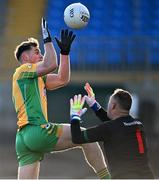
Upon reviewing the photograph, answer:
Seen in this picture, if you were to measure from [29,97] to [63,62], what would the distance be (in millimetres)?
514

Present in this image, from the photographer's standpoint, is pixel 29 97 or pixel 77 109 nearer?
pixel 77 109

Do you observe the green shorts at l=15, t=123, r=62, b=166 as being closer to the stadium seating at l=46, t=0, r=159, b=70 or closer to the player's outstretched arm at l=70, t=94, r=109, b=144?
the player's outstretched arm at l=70, t=94, r=109, b=144

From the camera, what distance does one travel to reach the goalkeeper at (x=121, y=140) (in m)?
5.88

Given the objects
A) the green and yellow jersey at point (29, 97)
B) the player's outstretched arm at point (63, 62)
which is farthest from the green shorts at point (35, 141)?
the player's outstretched arm at point (63, 62)

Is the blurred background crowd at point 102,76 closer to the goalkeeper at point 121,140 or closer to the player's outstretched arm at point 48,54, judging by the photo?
the player's outstretched arm at point 48,54

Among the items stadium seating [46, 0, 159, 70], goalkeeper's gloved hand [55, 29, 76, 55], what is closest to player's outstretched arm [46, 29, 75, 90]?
goalkeeper's gloved hand [55, 29, 76, 55]

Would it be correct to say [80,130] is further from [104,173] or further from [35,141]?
[104,173]

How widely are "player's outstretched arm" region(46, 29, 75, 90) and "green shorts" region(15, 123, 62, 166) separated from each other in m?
0.49

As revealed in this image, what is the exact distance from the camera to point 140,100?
1612 centimetres

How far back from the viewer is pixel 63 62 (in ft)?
22.1

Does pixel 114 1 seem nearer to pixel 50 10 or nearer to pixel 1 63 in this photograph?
pixel 50 10

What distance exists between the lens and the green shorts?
22.1 ft

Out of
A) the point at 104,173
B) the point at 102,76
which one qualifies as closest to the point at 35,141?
the point at 104,173

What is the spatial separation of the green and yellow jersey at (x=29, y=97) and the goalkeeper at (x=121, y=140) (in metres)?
0.82
